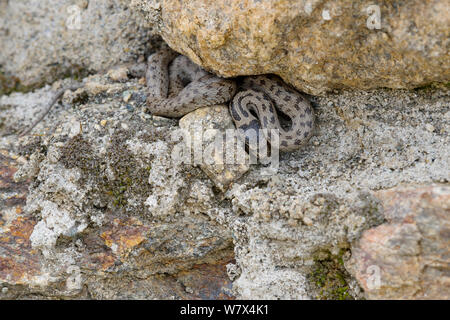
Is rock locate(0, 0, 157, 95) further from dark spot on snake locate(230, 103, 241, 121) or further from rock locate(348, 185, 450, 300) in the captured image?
rock locate(348, 185, 450, 300)

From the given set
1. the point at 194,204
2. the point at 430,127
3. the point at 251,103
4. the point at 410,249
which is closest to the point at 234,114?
the point at 251,103

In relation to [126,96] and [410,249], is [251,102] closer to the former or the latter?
[126,96]

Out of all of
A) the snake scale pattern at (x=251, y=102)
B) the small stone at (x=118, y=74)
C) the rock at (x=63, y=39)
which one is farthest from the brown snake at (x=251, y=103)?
the rock at (x=63, y=39)

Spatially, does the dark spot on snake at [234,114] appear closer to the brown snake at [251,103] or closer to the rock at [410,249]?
the brown snake at [251,103]

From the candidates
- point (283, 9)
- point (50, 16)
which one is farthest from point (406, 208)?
point (50, 16)

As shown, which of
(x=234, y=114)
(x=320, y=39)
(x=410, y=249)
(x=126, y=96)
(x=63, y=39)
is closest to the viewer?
(x=410, y=249)
